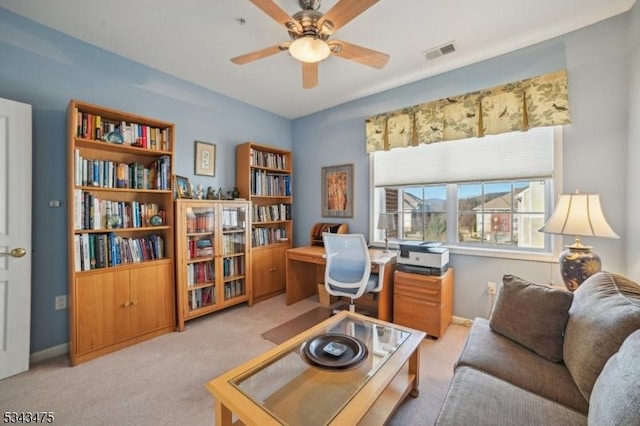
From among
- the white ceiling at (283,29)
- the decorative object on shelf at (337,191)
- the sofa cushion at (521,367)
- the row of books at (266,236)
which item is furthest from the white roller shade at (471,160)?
the sofa cushion at (521,367)

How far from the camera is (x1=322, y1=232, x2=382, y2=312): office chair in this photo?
2533mm

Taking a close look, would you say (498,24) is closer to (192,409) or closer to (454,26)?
(454,26)

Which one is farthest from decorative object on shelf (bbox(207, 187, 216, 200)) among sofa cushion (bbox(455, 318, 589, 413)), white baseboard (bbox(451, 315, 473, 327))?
white baseboard (bbox(451, 315, 473, 327))

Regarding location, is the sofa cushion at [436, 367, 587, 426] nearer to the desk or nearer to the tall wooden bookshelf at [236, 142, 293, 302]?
the desk

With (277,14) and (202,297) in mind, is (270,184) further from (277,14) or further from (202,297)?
(277,14)

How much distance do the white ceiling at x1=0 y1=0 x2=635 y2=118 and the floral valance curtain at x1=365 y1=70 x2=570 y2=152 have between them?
1.20 ft

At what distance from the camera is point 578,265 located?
72.9 inches

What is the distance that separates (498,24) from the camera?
2.12m

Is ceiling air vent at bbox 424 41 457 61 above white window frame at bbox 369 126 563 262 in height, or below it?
above

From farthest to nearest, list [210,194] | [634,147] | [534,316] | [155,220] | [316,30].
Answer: [210,194] → [155,220] → [634,147] → [316,30] → [534,316]

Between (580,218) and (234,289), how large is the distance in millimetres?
3289

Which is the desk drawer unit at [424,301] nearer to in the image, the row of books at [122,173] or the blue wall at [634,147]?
the blue wall at [634,147]

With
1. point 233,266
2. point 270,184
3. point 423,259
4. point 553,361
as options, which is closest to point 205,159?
point 270,184

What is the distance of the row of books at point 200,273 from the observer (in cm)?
288
